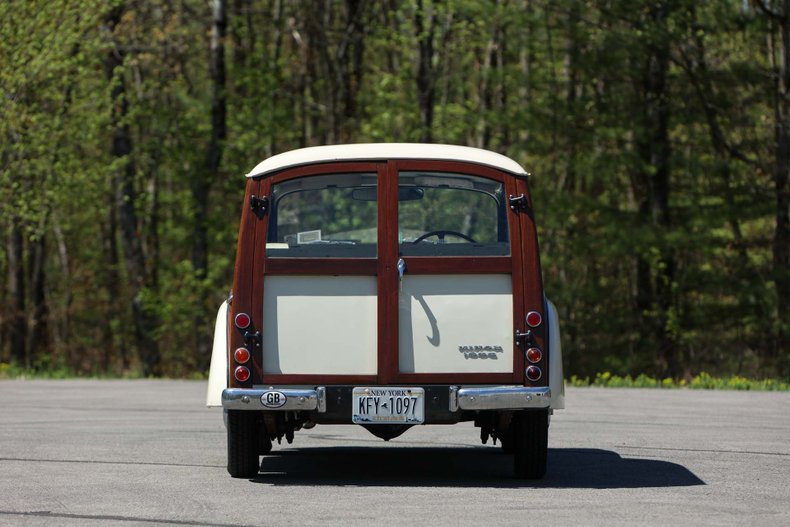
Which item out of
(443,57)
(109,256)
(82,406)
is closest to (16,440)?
(82,406)

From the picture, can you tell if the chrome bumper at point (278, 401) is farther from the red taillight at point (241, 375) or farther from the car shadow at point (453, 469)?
the car shadow at point (453, 469)

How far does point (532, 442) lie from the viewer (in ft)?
30.7

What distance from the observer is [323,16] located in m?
37.1

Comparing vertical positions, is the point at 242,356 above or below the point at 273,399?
above

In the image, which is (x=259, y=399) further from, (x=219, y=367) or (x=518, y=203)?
(x=518, y=203)

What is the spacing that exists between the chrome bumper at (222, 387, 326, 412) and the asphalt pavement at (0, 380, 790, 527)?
526 mm

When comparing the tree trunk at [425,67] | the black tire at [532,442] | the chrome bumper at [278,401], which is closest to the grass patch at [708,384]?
the tree trunk at [425,67]

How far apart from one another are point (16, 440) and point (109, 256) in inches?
1342

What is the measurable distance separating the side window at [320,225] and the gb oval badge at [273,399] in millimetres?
912

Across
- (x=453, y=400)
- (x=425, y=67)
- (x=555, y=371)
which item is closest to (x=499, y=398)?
(x=453, y=400)

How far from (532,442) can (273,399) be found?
5.93ft

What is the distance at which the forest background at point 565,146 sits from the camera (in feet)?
89.2

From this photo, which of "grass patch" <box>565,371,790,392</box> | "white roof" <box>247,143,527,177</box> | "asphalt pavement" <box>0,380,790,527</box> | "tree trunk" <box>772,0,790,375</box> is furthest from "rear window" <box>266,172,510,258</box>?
"tree trunk" <box>772,0,790,375</box>

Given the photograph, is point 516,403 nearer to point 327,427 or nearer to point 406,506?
point 406,506
